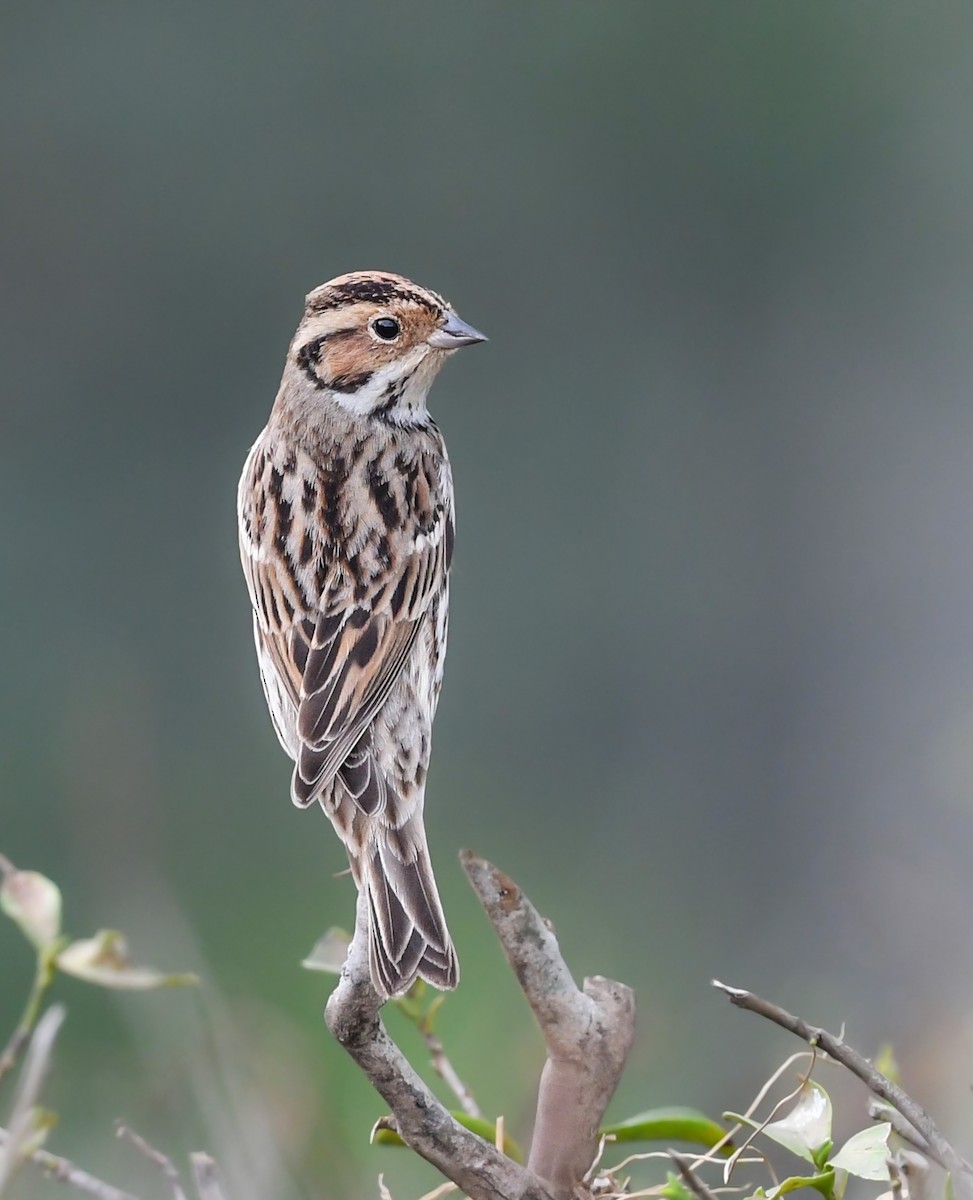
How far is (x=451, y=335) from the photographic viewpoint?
137 inches

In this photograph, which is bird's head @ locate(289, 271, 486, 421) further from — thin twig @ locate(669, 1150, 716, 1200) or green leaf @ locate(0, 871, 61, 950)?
thin twig @ locate(669, 1150, 716, 1200)

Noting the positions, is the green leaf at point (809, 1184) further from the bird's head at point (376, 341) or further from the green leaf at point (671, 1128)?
the bird's head at point (376, 341)

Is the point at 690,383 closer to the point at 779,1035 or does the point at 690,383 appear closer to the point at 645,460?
the point at 645,460

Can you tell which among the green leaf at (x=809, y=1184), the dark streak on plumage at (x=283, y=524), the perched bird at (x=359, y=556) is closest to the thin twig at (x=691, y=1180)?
the green leaf at (x=809, y=1184)

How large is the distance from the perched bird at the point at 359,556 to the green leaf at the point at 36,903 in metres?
1.22

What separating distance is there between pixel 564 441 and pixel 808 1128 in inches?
308

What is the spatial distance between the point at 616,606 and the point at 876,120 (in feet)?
11.9

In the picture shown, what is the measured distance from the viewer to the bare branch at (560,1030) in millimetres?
2080

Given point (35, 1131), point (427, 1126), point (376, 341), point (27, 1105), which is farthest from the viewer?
point (376, 341)

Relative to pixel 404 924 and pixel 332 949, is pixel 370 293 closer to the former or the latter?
pixel 404 924

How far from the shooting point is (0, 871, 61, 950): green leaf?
1753 mm

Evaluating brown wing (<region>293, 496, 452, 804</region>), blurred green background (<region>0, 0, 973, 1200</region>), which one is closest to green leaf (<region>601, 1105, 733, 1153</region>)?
brown wing (<region>293, 496, 452, 804</region>)

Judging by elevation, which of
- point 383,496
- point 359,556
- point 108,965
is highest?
point 383,496

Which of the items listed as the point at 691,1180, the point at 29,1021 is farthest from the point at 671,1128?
the point at 29,1021
